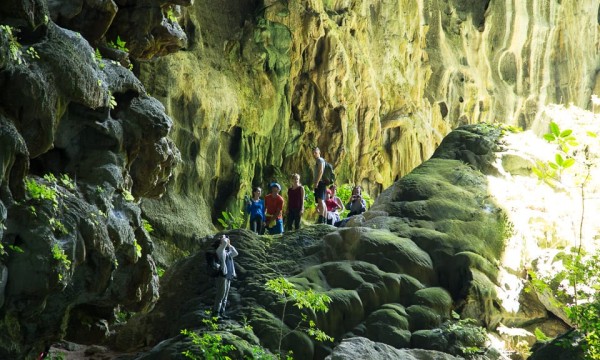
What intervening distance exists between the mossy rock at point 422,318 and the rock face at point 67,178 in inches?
161

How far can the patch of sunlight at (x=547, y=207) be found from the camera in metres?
13.5

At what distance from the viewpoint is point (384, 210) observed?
53.0ft

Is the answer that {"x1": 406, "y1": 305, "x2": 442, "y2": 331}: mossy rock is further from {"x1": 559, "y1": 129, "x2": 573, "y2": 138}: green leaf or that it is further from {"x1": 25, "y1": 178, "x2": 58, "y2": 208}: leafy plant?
{"x1": 25, "y1": 178, "x2": 58, "y2": 208}: leafy plant

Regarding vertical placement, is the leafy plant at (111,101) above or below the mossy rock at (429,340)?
above

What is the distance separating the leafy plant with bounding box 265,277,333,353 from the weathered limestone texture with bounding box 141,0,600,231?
6610mm

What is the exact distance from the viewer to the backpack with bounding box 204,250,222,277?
12.7m

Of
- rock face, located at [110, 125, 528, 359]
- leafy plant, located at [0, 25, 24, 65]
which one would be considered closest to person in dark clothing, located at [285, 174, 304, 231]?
rock face, located at [110, 125, 528, 359]

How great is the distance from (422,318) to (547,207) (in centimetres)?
325

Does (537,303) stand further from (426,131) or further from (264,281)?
(426,131)

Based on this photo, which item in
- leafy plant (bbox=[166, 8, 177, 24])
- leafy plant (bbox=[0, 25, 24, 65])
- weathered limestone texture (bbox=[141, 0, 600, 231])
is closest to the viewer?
leafy plant (bbox=[0, 25, 24, 65])

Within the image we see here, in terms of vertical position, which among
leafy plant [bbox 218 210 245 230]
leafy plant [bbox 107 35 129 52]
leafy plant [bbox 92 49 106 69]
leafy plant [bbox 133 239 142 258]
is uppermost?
leafy plant [bbox 107 35 129 52]

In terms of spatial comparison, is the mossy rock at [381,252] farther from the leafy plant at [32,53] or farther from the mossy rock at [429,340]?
the leafy plant at [32,53]

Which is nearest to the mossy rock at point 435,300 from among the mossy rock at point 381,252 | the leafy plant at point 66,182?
the mossy rock at point 381,252

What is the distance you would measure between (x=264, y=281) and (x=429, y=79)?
1919 cm
